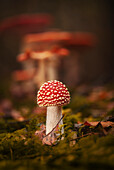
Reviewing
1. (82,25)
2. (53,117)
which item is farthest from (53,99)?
(82,25)

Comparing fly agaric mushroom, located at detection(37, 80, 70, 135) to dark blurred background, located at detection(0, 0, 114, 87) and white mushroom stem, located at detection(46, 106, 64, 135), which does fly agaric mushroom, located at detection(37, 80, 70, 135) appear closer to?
white mushroom stem, located at detection(46, 106, 64, 135)

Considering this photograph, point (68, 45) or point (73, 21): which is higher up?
point (73, 21)

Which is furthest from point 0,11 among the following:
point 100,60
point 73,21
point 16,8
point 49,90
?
point 49,90

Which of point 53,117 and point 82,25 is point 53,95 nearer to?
point 53,117

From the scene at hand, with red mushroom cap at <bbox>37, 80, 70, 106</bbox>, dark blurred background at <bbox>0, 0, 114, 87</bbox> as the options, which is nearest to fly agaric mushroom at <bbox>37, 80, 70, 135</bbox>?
red mushroom cap at <bbox>37, 80, 70, 106</bbox>

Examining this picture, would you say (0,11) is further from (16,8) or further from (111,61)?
(111,61)

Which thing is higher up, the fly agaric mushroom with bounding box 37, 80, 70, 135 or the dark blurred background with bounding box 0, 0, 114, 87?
the dark blurred background with bounding box 0, 0, 114, 87

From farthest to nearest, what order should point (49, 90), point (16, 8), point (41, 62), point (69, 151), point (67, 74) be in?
point (16, 8) → point (67, 74) → point (41, 62) → point (49, 90) → point (69, 151)
